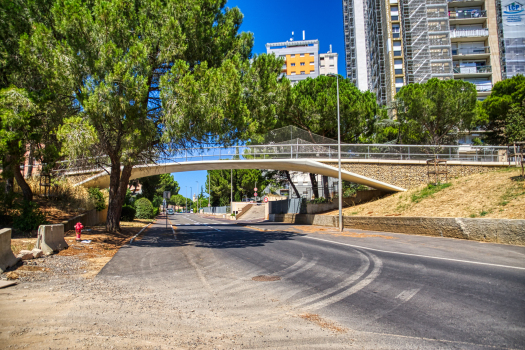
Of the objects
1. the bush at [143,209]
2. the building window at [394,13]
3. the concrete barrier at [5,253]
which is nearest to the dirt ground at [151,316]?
the concrete barrier at [5,253]

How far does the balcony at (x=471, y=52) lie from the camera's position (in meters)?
54.4

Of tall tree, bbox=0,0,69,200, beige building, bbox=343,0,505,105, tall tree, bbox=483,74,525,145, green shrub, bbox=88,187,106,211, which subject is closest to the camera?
tall tree, bbox=0,0,69,200

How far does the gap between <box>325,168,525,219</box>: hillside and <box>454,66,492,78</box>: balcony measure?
39468mm

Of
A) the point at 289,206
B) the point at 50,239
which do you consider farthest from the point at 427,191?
the point at 50,239

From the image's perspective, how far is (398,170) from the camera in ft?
86.3

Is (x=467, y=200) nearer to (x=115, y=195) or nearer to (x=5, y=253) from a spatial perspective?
(x=115, y=195)

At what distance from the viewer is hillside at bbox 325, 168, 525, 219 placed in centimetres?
1512

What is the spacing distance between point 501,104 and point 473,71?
1898 centimetres

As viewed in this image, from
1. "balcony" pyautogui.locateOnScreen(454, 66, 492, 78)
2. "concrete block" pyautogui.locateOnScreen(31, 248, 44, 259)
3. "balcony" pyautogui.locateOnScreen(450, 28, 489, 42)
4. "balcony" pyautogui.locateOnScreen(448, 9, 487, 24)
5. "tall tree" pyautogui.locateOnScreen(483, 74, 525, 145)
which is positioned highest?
"balcony" pyautogui.locateOnScreen(448, 9, 487, 24)

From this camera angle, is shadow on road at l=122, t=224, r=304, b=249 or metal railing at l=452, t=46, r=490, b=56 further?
metal railing at l=452, t=46, r=490, b=56

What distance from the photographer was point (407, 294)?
5.53m

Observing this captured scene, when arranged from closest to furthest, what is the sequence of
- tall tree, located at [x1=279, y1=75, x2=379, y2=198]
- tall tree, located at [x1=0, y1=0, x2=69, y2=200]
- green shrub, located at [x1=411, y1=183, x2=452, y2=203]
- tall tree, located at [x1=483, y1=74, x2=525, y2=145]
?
tall tree, located at [x1=0, y1=0, x2=69, y2=200] → green shrub, located at [x1=411, y1=183, x2=452, y2=203] → tall tree, located at [x1=279, y1=75, x2=379, y2=198] → tall tree, located at [x1=483, y1=74, x2=525, y2=145]

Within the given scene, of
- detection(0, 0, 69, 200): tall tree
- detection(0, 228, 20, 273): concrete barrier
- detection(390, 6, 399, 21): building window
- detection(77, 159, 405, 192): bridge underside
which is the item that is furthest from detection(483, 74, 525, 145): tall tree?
detection(0, 228, 20, 273): concrete barrier

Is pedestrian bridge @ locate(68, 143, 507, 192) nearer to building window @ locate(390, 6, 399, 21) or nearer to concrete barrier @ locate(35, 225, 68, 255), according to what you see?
concrete barrier @ locate(35, 225, 68, 255)
